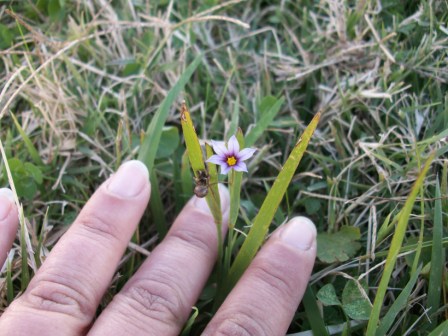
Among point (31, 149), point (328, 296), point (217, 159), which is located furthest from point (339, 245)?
point (31, 149)

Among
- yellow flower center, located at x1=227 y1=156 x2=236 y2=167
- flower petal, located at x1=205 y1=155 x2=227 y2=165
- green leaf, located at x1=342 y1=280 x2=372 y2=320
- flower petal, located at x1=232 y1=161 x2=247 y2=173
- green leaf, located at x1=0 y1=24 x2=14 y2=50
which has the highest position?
green leaf, located at x1=0 y1=24 x2=14 y2=50

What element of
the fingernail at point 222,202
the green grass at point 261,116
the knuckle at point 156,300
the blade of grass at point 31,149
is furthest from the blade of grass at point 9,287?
the fingernail at point 222,202

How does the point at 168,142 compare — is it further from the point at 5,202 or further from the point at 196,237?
the point at 5,202

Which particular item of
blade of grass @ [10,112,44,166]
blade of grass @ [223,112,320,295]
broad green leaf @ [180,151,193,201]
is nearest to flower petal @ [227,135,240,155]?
blade of grass @ [223,112,320,295]

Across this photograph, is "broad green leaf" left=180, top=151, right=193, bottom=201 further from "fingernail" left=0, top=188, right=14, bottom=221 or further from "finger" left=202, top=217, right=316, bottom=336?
"fingernail" left=0, top=188, right=14, bottom=221

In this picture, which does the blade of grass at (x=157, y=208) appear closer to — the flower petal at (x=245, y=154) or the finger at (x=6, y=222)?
the finger at (x=6, y=222)
